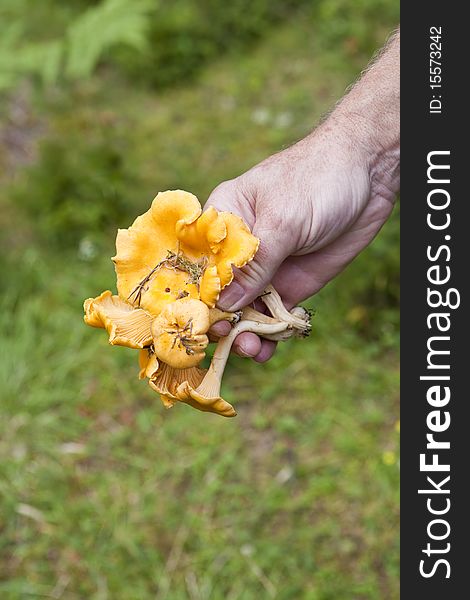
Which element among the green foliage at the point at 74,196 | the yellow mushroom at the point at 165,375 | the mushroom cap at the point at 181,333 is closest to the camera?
the mushroom cap at the point at 181,333

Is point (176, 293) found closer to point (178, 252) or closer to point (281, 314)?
point (178, 252)

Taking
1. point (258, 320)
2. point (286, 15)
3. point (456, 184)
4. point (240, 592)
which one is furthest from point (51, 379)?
point (286, 15)

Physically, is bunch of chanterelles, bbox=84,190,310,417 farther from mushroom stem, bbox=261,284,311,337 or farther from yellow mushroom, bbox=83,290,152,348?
mushroom stem, bbox=261,284,311,337

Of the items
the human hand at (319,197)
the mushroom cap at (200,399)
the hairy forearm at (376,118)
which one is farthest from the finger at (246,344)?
the hairy forearm at (376,118)

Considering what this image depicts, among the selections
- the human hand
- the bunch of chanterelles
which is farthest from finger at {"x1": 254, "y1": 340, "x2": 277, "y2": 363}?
the bunch of chanterelles

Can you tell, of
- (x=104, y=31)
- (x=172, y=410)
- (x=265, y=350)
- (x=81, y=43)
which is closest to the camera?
(x=265, y=350)

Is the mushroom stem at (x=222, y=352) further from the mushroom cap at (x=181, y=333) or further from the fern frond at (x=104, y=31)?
the fern frond at (x=104, y=31)

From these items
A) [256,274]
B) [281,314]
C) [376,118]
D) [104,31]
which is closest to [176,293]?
[256,274]
